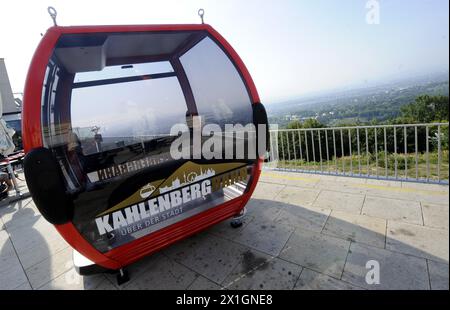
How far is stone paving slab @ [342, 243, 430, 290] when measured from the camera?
6.36ft

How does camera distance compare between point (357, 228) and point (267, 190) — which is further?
point (267, 190)

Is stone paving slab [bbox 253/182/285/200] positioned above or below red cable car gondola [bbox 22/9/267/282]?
below

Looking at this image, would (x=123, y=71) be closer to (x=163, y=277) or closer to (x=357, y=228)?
(x=163, y=277)

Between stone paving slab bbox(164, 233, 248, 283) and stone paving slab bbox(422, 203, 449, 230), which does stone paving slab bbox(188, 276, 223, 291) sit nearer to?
stone paving slab bbox(164, 233, 248, 283)

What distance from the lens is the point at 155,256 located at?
2.69 m

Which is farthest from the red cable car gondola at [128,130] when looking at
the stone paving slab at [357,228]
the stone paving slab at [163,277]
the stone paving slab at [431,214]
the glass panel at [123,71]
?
the stone paving slab at [431,214]

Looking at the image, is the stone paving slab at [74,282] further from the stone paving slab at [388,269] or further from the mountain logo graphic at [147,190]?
the stone paving slab at [388,269]

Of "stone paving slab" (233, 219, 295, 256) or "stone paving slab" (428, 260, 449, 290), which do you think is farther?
"stone paving slab" (233, 219, 295, 256)

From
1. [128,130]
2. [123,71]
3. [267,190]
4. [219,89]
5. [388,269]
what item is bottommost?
[388,269]

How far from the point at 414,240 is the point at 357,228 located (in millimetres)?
510

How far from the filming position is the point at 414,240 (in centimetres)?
241

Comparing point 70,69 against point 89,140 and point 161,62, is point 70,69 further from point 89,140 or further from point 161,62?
point 161,62

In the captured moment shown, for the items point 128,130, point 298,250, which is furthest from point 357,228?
point 128,130

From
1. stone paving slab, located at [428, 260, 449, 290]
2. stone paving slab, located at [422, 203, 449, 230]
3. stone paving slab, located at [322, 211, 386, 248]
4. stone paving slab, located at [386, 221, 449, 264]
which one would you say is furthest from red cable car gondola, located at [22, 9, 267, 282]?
stone paving slab, located at [422, 203, 449, 230]
